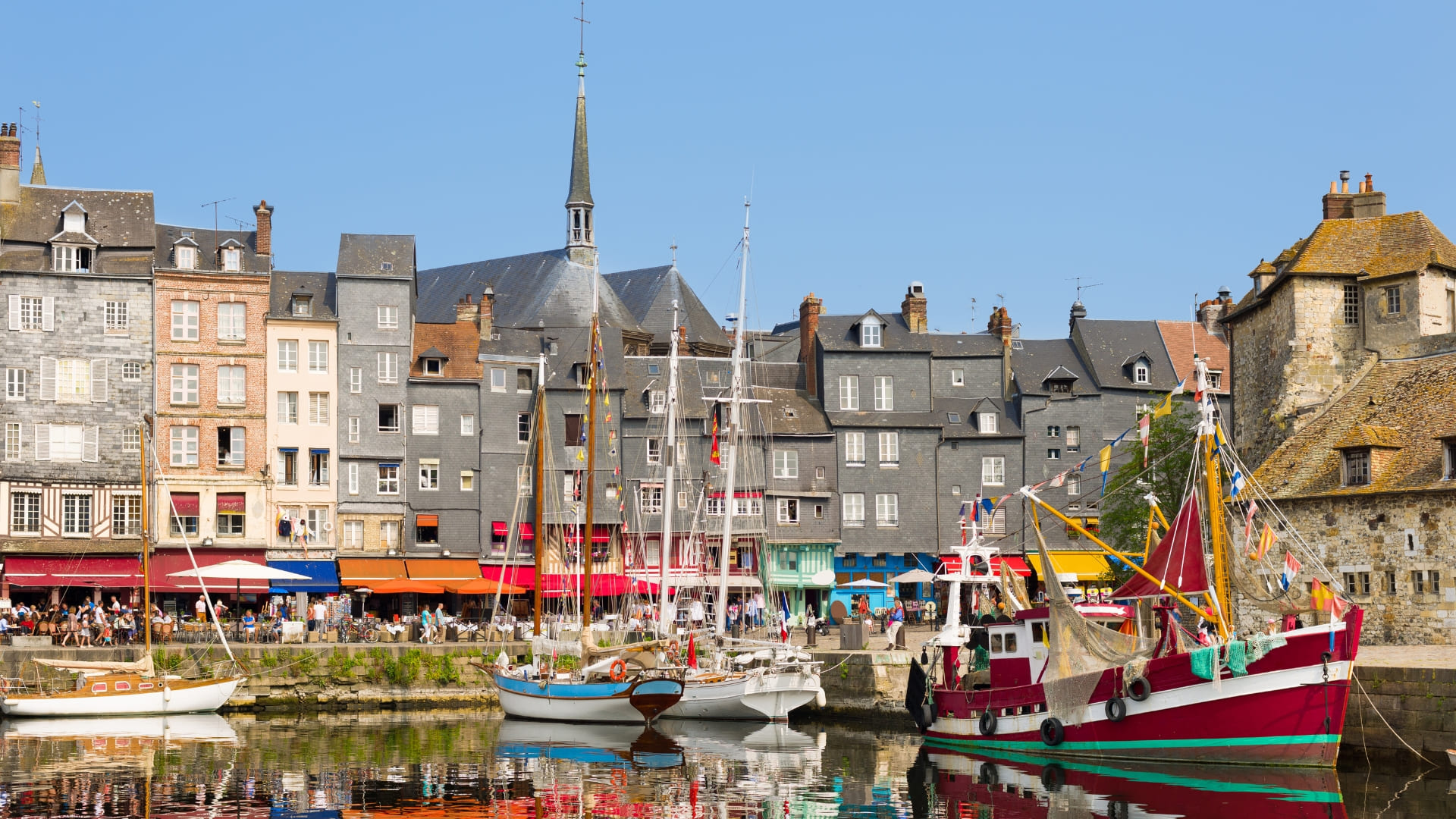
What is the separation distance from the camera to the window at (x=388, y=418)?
55.8 meters

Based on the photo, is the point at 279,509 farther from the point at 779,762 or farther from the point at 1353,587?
the point at 1353,587

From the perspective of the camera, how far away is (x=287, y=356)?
54.6m

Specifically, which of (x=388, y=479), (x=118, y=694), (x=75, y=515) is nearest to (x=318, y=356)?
(x=388, y=479)

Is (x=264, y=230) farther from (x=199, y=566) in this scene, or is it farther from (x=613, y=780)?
(x=613, y=780)

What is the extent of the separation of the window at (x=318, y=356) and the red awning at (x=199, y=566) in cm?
637

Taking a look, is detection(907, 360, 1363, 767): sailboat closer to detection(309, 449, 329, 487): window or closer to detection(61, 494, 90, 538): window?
detection(309, 449, 329, 487): window

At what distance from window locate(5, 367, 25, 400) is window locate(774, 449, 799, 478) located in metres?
25.3

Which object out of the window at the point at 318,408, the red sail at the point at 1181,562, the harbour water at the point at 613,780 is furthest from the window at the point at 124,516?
the red sail at the point at 1181,562

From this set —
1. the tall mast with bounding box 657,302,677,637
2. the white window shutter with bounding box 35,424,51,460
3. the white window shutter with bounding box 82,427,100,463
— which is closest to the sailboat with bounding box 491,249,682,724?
the tall mast with bounding box 657,302,677,637

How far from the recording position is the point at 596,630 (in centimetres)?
4412

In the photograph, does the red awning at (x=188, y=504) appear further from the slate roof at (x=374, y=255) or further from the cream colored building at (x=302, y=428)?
the slate roof at (x=374, y=255)

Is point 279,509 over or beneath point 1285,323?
beneath

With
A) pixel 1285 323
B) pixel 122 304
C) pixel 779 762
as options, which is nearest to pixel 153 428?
pixel 122 304

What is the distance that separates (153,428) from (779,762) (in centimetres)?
2973
